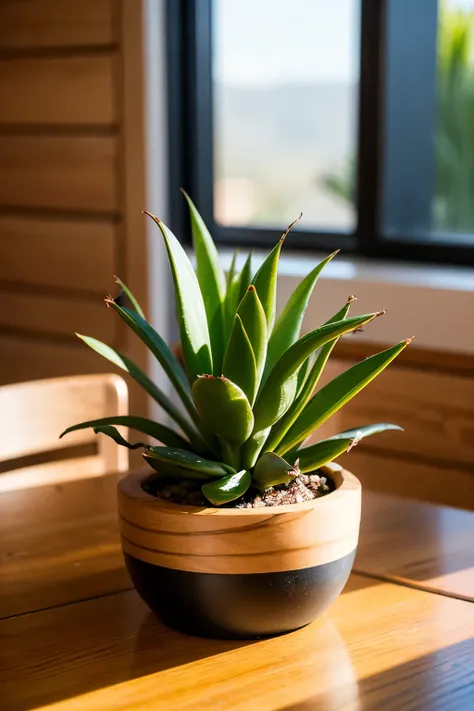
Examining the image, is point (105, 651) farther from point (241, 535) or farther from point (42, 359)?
point (42, 359)

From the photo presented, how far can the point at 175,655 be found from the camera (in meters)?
0.86

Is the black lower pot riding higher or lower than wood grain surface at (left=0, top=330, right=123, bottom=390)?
higher

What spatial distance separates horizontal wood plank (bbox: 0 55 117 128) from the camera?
2758mm

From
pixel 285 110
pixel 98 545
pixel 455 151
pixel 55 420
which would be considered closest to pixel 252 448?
pixel 98 545

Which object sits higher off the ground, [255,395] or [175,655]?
[255,395]

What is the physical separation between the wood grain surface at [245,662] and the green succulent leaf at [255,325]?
238mm

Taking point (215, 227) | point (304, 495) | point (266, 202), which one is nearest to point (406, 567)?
point (304, 495)

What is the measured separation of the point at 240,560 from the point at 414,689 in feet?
0.56

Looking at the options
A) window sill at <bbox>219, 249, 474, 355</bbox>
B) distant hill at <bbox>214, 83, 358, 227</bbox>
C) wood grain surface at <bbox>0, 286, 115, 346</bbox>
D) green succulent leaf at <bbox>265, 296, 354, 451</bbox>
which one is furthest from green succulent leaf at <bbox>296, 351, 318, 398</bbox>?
distant hill at <bbox>214, 83, 358, 227</bbox>

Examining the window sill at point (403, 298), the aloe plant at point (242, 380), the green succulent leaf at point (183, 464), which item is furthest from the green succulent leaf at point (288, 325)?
the window sill at point (403, 298)

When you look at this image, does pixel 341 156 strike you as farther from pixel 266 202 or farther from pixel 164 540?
pixel 164 540

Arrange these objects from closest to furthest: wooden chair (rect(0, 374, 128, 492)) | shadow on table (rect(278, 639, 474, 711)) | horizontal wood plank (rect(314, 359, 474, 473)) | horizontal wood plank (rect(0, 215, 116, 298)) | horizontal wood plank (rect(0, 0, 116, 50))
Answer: shadow on table (rect(278, 639, 474, 711))
wooden chair (rect(0, 374, 128, 492))
horizontal wood plank (rect(314, 359, 474, 473))
horizontal wood plank (rect(0, 0, 116, 50))
horizontal wood plank (rect(0, 215, 116, 298))

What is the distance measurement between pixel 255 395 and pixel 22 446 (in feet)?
2.56

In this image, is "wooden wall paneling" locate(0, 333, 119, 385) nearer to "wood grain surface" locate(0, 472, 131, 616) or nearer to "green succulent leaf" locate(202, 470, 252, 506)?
"wood grain surface" locate(0, 472, 131, 616)
